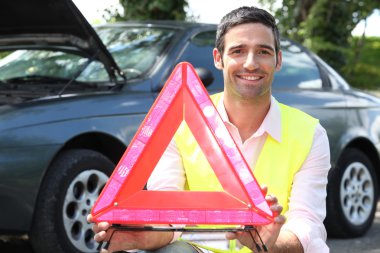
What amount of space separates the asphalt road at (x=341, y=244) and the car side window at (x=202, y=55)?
1365mm

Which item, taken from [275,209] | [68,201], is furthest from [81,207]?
[275,209]

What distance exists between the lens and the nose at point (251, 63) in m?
2.81

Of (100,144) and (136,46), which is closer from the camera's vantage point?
(100,144)

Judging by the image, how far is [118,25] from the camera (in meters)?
6.68

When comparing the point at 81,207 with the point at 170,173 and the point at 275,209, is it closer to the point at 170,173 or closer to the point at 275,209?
the point at 170,173

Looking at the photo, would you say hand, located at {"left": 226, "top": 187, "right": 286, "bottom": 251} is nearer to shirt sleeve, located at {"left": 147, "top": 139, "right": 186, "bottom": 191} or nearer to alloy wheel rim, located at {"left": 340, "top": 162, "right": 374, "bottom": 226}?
shirt sleeve, located at {"left": 147, "top": 139, "right": 186, "bottom": 191}

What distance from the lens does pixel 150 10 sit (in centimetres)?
1148

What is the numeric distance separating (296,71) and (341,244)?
133 centimetres

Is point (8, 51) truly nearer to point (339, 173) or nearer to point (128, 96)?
point (128, 96)

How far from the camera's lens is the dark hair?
112 inches

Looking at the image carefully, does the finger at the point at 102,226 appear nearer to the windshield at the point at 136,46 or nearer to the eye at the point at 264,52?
the eye at the point at 264,52

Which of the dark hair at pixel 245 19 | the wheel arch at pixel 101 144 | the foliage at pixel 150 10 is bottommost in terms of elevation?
the foliage at pixel 150 10

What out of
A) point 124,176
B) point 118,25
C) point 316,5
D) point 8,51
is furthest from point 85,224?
point 316,5

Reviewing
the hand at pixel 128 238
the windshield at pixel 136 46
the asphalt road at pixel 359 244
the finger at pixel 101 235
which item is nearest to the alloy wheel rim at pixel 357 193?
the asphalt road at pixel 359 244
